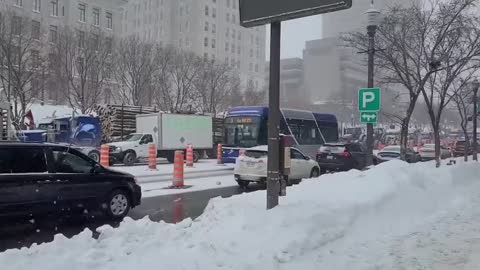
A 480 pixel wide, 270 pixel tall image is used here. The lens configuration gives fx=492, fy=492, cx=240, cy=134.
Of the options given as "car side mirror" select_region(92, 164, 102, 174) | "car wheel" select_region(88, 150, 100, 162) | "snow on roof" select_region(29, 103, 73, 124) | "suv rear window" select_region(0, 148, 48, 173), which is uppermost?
"snow on roof" select_region(29, 103, 73, 124)

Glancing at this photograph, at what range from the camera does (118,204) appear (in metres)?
10.1

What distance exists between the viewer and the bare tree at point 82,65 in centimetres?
4095

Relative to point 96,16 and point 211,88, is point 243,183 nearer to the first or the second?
point 211,88

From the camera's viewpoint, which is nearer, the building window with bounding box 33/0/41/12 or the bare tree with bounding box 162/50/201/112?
the bare tree with bounding box 162/50/201/112

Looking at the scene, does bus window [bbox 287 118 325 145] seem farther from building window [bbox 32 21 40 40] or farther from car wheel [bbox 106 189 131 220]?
building window [bbox 32 21 40 40]

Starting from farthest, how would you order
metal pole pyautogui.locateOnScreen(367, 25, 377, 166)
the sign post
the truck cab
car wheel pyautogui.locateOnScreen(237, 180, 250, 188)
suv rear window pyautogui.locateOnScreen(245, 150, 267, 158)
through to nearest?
the truck cab → car wheel pyautogui.locateOnScreen(237, 180, 250, 188) → suv rear window pyautogui.locateOnScreen(245, 150, 267, 158) → metal pole pyautogui.locateOnScreen(367, 25, 377, 166) → the sign post

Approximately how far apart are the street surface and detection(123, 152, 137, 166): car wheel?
12811 mm

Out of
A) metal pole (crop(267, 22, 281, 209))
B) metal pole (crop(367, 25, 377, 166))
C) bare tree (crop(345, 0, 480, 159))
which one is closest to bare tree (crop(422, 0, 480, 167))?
bare tree (crop(345, 0, 480, 159))

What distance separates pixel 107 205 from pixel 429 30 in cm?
1479

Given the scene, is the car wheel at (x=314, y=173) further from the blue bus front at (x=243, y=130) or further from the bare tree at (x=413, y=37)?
the blue bus front at (x=243, y=130)

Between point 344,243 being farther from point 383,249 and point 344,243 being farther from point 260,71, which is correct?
point 260,71

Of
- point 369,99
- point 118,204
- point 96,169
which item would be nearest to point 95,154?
point 369,99

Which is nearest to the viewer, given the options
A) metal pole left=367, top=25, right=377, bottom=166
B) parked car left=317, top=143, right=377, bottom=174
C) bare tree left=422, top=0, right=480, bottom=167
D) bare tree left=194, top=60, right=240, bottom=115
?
metal pole left=367, top=25, right=377, bottom=166

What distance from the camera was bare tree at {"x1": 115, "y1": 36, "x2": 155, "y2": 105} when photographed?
45.8m
